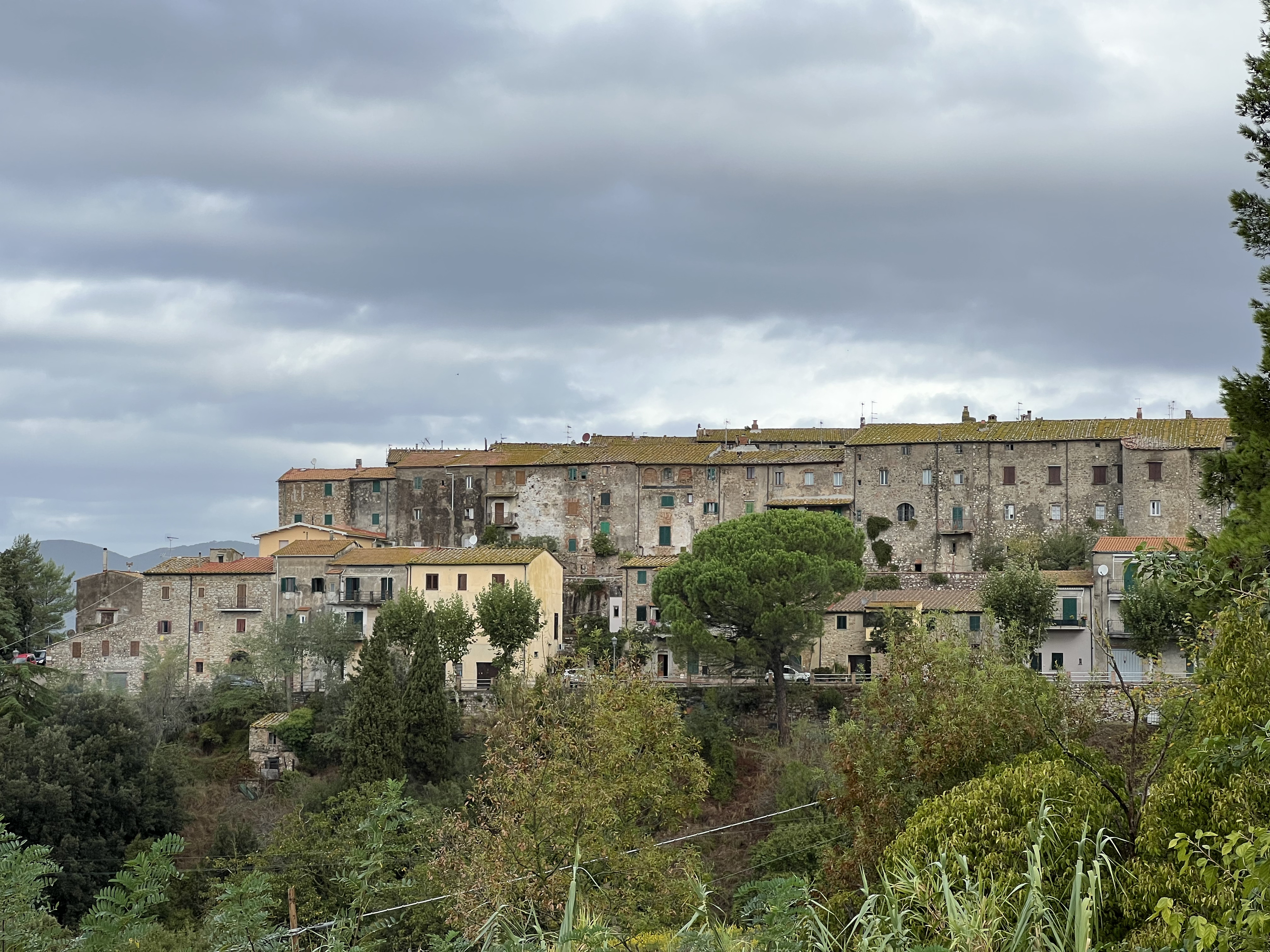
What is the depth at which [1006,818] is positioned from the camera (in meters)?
13.2

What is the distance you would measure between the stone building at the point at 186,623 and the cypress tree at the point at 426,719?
16535 millimetres

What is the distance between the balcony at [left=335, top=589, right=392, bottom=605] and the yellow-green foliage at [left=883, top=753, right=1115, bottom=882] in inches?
1794

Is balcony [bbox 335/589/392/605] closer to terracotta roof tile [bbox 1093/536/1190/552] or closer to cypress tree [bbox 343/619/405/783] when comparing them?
cypress tree [bbox 343/619/405/783]

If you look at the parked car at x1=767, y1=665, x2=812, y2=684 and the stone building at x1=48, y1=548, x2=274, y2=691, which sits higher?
the stone building at x1=48, y1=548, x2=274, y2=691

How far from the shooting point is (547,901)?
24.4 meters

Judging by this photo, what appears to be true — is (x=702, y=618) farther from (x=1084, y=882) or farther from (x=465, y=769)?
(x=1084, y=882)

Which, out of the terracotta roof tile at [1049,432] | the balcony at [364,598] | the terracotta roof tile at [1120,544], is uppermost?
the terracotta roof tile at [1049,432]

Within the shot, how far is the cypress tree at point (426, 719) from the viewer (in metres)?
44.6

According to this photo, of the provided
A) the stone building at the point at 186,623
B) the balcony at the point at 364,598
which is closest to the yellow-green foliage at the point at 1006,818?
the balcony at the point at 364,598

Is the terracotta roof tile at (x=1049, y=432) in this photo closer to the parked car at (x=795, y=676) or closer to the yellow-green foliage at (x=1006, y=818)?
the parked car at (x=795, y=676)

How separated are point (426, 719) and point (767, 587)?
12.7m

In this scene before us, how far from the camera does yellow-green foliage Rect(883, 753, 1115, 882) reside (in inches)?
472

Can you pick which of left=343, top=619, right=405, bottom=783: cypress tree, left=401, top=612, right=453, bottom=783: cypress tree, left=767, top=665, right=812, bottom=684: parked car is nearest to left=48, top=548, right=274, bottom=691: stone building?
left=343, top=619, right=405, bottom=783: cypress tree

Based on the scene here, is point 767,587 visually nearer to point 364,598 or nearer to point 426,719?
point 426,719
